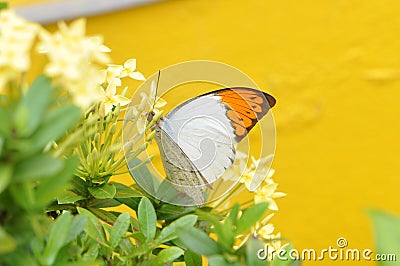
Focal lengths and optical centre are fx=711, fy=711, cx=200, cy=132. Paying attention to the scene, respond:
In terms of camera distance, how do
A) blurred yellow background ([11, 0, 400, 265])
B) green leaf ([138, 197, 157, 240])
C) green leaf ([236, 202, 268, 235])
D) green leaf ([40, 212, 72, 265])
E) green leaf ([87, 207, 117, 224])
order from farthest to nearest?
blurred yellow background ([11, 0, 400, 265]), green leaf ([87, 207, 117, 224]), green leaf ([138, 197, 157, 240]), green leaf ([236, 202, 268, 235]), green leaf ([40, 212, 72, 265])

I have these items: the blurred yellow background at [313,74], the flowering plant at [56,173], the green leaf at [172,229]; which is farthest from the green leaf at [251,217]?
the blurred yellow background at [313,74]

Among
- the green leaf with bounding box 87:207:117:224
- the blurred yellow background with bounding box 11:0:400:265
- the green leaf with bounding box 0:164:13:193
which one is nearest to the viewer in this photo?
the green leaf with bounding box 0:164:13:193

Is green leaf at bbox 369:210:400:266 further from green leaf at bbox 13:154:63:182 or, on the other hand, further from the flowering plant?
green leaf at bbox 13:154:63:182

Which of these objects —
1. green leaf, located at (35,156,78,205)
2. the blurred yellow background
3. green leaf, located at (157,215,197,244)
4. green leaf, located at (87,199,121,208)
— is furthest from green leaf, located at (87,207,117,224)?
the blurred yellow background

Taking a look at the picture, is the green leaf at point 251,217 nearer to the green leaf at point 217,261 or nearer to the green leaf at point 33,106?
the green leaf at point 217,261

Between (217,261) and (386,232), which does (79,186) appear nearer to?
(217,261)

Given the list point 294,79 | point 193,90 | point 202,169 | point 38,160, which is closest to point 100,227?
point 202,169

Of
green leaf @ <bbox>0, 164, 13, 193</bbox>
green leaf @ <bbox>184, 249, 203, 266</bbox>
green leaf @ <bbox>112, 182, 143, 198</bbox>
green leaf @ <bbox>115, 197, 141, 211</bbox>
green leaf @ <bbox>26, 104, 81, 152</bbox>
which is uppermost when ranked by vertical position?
green leaf @ <bbox>26, 104, 81, 152</bbox>

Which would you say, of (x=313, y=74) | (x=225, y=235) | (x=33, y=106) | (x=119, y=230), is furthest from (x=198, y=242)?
(x=313, y=74)
